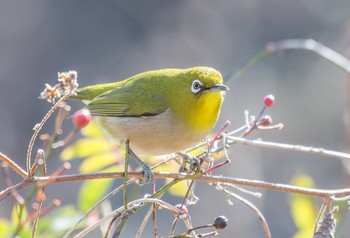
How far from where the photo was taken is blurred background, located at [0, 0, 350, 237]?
28.9 ft

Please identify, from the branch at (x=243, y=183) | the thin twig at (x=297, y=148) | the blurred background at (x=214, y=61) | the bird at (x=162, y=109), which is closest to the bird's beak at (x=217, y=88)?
the bird at (x=162, y=109)

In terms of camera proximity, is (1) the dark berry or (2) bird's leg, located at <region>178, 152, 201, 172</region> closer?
(1) the dark berry

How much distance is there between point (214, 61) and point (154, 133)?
6213mm

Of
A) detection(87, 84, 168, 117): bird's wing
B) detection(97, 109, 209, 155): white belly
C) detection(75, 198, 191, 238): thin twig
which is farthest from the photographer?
detection(87, 84, 168, 117): bird's wing

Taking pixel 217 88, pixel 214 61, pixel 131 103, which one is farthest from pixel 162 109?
pixel 214 61

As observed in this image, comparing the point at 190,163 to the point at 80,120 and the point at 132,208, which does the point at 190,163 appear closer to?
the point at 132,208

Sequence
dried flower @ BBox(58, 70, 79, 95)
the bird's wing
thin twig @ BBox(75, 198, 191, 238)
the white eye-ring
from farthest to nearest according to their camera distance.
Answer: the bird's wing < the white eye-ring < dried flower @ BBox(58, 70, 79, 95) < thin twig @ BBox(75, 198, 191, 238)

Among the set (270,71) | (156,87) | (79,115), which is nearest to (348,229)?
(270,71)

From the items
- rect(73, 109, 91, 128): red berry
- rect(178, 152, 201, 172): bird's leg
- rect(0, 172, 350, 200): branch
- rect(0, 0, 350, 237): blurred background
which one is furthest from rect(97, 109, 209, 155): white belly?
rect(0, 0, 350, 237): blurred background

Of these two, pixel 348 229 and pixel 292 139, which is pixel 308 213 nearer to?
pixel 348 229

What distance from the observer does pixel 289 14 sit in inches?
419

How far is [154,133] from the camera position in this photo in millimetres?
3990

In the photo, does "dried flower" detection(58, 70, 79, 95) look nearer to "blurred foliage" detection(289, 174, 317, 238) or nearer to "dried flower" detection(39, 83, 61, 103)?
"dried flower" detection(39, 83, 61, 103)

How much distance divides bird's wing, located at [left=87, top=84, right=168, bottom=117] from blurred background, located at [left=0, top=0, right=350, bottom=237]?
4212 mm
